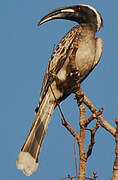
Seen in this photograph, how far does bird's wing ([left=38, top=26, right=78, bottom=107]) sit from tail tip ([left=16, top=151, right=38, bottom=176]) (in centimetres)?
98

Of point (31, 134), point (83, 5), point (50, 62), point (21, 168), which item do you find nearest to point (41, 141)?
point (31, 134)

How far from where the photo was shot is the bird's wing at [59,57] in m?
6.04

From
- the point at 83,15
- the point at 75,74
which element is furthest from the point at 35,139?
the point at 83,15

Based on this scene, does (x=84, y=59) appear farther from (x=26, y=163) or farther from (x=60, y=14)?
(x=26, y=163)

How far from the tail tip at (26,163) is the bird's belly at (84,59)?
142 cm

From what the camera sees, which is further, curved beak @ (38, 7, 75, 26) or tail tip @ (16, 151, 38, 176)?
curved beak @ (38, 7, 75, 26)

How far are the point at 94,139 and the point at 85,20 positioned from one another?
3235 millimetres

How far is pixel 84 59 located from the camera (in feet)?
19.9

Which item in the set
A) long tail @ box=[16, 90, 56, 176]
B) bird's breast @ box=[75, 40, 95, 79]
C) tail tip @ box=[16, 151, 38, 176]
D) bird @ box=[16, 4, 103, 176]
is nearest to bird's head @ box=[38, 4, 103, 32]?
bird @ box=[16, 4, 103, 176]

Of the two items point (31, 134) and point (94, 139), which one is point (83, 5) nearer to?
point (31, 134)

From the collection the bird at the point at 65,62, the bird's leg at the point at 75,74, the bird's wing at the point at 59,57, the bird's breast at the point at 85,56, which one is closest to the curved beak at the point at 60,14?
the bird at the point at 65,62

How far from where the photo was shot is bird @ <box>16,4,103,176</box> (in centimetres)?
576

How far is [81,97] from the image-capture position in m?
4.53

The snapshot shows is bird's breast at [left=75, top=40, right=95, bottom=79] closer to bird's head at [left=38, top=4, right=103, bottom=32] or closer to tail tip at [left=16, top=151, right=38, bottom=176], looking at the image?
bird's head at [left=38, top=4, right=103, bottom=32]
